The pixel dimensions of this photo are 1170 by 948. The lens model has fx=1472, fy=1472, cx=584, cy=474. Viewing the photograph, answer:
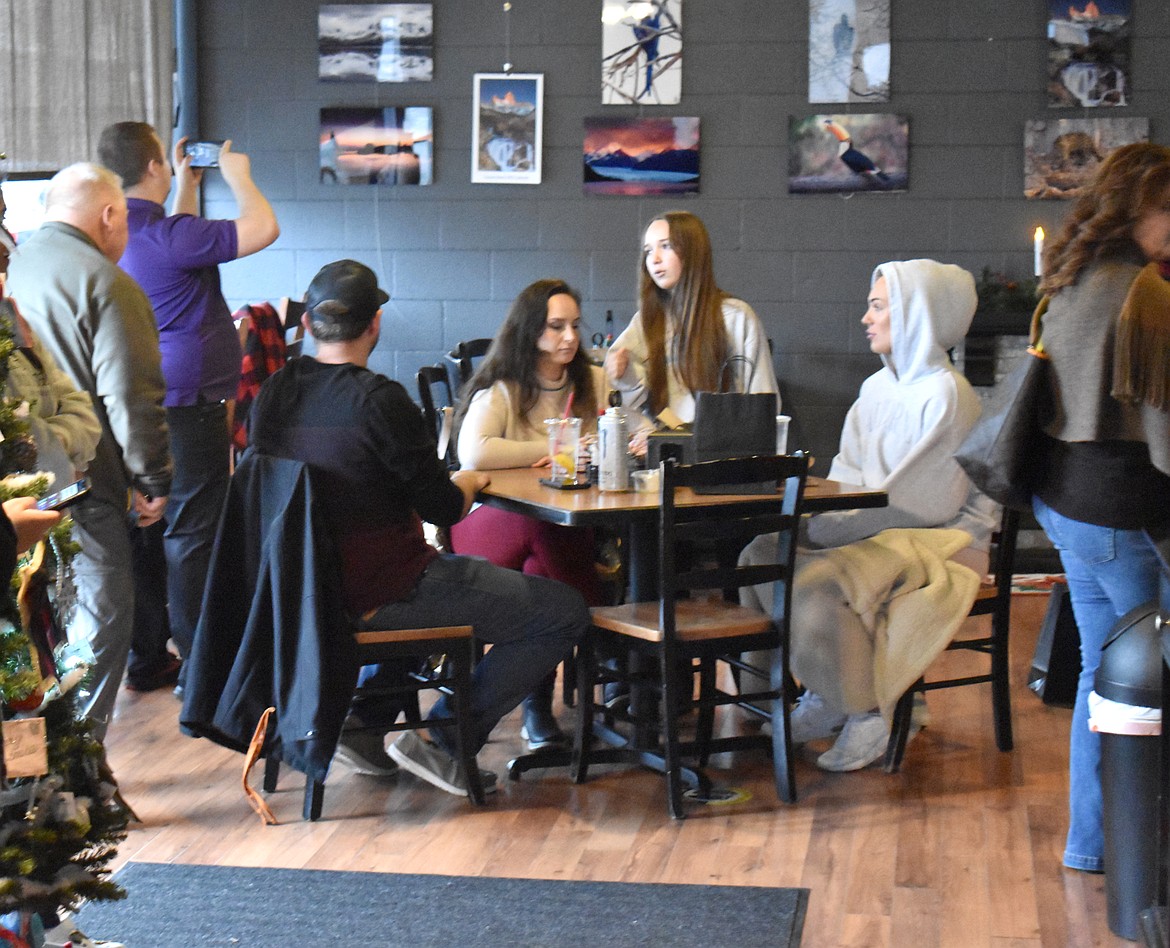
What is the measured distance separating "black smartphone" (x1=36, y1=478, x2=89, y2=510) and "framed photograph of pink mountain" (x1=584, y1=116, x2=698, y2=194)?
4.84 meters

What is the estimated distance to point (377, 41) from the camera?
22.4 feet

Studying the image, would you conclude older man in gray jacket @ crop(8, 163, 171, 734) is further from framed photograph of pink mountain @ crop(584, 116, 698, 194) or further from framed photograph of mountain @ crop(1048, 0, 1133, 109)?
framed photograph of mountain @ crop(1048, 0, 1133, 109)

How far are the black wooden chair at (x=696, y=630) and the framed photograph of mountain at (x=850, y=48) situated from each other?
3406mm

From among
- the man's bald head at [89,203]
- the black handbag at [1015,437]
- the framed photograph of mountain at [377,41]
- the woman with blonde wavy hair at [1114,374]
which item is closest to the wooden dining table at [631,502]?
the black handbag at [1015,437]

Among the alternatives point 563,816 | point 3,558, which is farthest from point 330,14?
point 3,558

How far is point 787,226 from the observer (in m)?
6.81

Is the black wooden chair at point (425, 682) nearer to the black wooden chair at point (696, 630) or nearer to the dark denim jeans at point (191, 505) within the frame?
the black wooden chair at point (696, 630)

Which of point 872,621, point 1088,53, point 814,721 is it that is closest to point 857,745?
point 814,721

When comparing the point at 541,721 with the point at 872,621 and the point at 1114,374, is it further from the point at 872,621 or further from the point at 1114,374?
the point at 1114,374

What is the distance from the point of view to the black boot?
411cm

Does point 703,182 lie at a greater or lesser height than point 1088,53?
lesser

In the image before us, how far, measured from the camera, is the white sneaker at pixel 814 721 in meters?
4.05

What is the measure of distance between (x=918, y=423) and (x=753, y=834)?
1.26 meters

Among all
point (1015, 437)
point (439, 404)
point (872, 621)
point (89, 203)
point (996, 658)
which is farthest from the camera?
point (439, 404)
